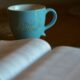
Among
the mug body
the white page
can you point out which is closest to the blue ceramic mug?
the mug body

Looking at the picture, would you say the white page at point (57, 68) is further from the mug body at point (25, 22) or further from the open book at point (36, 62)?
the mug body at point (25, 22)

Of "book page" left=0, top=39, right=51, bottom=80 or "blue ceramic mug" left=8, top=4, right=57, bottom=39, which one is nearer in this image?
"book page" left=0, top=39, right=51, bottom=80

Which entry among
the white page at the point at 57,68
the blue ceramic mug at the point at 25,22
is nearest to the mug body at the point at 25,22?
the blue ceramic mug at the point at 25,22

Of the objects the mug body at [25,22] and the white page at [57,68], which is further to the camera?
the mug body at [25,22]

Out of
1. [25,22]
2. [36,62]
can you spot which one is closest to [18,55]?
[36,62]

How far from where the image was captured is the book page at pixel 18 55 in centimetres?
38

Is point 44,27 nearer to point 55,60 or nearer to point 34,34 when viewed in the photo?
point 34,34

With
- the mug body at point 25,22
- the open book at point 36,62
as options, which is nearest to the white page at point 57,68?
the open book at point 36,62

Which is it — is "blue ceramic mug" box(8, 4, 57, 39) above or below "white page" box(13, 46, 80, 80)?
below

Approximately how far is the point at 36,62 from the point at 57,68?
0.15 ft

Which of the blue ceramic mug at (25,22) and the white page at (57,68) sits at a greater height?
the white page at (57,68)

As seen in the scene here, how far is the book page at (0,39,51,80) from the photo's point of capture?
1.23 ft

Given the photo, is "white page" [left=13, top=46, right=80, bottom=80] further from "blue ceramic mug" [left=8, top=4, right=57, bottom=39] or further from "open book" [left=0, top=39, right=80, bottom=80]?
"blue ceramic mug" [left=8, top=4, right=57, bottom=39]

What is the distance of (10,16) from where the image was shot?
0.58 meters
